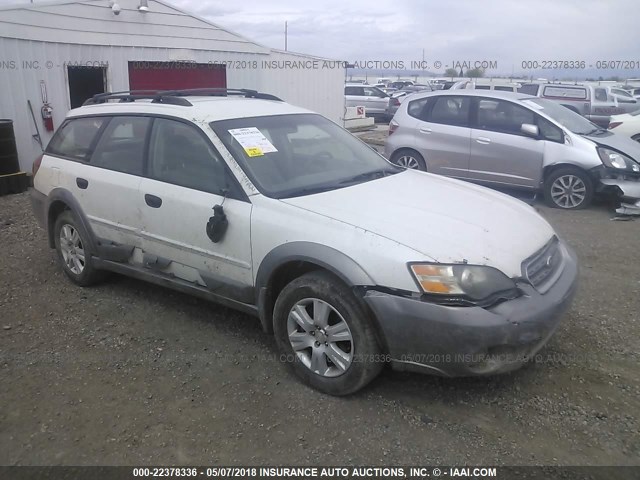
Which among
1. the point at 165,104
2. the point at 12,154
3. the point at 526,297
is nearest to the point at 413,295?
the point at 526,297

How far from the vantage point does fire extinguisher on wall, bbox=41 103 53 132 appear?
32.0 ft

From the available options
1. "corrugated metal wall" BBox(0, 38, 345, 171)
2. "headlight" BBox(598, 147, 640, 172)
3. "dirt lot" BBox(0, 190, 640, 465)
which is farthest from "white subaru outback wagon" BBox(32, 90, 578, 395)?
"corrugated metal wall" BBox(0, 38, 345, 171)

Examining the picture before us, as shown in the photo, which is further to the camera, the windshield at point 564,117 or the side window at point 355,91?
the side window at point 355,91

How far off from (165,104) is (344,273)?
2.13 metres

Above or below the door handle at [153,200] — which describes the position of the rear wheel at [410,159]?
below

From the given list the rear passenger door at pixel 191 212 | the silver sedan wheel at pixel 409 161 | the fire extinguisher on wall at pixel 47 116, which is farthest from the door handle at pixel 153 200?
the fire extinguisher on wall at pixel 47 116

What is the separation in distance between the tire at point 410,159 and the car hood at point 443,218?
193 inches

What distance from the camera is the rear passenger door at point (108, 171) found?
419cm

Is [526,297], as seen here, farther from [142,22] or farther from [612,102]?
[612,102]

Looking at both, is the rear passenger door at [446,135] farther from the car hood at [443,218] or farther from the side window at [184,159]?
the side window at [184,159]

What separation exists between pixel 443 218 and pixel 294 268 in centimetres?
94

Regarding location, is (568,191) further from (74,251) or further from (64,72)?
(64,72)

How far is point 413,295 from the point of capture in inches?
112

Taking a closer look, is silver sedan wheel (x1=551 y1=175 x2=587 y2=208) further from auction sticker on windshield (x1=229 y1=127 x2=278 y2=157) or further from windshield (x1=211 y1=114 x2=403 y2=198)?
auction sticker on windshield (x1=229 y1=127 x2=278 y2=157)
